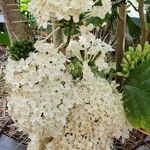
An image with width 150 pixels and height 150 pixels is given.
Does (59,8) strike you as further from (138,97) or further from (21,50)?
(138,97)

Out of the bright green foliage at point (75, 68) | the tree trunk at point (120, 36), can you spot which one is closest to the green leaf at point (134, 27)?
the tree trunk at point (120, 36)

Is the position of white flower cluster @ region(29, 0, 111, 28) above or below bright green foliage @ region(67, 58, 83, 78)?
above

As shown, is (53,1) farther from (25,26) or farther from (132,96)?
(25,26)

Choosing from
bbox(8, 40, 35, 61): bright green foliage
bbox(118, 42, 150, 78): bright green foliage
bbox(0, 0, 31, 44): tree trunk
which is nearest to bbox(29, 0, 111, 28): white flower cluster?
bbox(8, 40, 35, 61): bright green foliage

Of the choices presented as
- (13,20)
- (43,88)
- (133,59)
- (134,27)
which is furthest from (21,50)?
(134,27)

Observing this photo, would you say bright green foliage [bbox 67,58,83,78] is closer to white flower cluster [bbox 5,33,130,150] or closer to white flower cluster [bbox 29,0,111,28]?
white flower cluster [bbox 5,33,130,150]

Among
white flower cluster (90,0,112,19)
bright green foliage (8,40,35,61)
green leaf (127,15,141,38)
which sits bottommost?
green leaf (127,15,141,38)

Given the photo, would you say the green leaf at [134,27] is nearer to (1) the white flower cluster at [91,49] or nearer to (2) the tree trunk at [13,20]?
(2) the tree trunk at [13,20]
